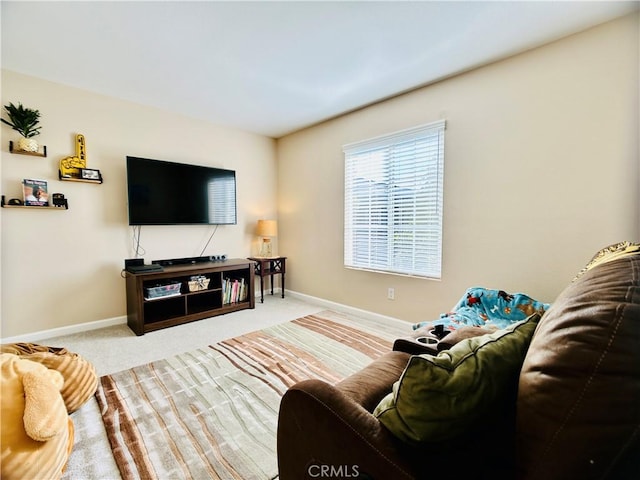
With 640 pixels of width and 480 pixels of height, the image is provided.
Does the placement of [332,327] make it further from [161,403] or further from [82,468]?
[82,468]

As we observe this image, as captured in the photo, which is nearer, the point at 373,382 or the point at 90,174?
the point at 373,382

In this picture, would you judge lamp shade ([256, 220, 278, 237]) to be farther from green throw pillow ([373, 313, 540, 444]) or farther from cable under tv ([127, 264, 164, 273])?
green throw pillow ([373, 313, 540, 444])

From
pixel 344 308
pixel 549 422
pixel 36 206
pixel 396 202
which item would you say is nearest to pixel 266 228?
pixel 344 308

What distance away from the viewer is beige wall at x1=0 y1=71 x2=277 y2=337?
2.55m

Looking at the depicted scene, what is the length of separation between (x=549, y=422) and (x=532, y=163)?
226cm

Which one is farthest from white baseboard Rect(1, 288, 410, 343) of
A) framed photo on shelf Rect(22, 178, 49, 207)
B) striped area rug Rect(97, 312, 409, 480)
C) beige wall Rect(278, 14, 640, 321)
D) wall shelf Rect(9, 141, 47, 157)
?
wall shelf Rect(9, 141, 47, 157)

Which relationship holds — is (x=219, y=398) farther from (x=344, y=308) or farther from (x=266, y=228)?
(x=266, y=228)

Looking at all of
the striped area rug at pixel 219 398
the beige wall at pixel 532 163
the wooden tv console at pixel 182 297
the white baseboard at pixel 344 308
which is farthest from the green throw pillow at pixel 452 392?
the wooden tv console at pixel 182 297

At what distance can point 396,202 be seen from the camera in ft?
9.76

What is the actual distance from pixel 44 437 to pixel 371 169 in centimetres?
313

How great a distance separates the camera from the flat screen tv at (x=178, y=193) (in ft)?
9.96

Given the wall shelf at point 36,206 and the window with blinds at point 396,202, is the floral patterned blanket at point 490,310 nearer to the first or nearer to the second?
the window with blinds at point 396,202

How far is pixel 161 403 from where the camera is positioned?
1736 mm

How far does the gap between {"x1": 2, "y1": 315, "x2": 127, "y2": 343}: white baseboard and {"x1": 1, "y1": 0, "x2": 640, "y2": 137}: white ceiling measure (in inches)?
95.8
